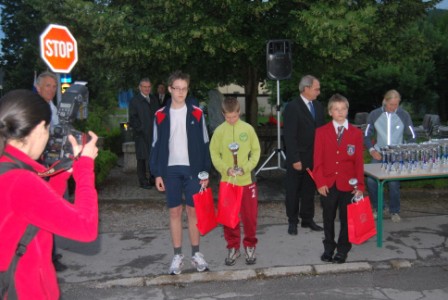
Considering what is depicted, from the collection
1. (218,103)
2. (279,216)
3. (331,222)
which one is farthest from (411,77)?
(331,222)

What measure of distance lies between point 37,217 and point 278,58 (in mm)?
7982

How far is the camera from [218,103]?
34.3 ft

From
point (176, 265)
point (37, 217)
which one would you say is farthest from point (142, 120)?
point (37, 217)

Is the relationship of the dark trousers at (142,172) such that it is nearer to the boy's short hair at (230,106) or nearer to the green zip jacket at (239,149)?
the green zip jacket at (239,149)

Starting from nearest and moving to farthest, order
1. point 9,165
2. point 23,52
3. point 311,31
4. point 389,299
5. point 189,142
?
point 9,165, point 389,299, point 189,142, point 311,31, point 23,52

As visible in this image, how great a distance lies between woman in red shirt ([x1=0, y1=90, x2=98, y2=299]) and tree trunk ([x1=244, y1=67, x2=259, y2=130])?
1080 centimetres

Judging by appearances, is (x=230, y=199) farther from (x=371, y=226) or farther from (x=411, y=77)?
(x=411, y=77)

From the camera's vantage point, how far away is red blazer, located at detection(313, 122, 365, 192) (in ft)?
17.5

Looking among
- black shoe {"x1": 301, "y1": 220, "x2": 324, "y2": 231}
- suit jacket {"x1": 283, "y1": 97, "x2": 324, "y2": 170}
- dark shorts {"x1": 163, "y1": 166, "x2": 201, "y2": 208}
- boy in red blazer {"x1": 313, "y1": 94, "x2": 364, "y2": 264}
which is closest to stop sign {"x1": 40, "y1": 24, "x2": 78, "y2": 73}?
suit jacket {"x1": 283, "y1": 97, "x2": 324, "y2": 170}

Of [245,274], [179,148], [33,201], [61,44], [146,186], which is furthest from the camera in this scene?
[61,44]

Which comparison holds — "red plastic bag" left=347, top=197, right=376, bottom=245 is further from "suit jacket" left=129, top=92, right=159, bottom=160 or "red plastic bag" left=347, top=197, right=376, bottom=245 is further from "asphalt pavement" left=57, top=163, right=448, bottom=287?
"suit jacket" left=129, top=92, right=159, bottom=160

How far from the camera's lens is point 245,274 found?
528 centimetres

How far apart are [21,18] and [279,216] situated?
112 feet

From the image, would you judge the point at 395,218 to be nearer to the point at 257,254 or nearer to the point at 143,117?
the point at 257,254
